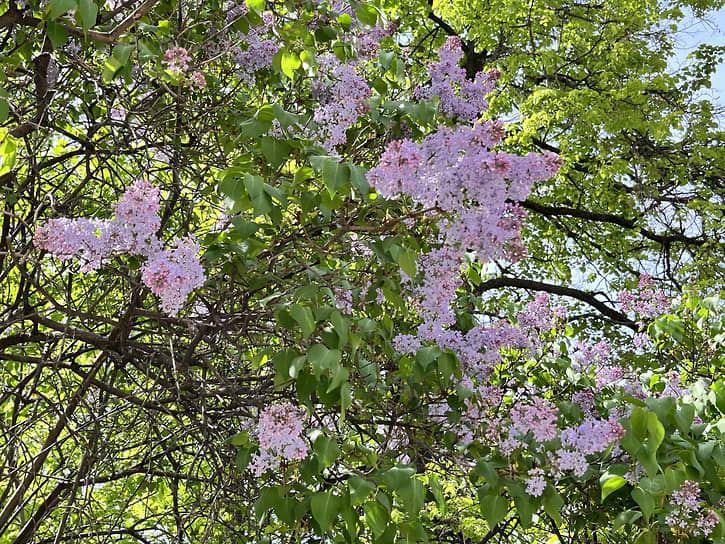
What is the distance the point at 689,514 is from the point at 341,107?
6.10 ft

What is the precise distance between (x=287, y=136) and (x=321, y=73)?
646 mm

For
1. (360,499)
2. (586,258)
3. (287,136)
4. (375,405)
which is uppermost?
(586,258)

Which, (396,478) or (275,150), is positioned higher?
(275,150)

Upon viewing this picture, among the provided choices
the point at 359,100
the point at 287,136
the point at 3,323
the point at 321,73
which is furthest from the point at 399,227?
the point at 3,323


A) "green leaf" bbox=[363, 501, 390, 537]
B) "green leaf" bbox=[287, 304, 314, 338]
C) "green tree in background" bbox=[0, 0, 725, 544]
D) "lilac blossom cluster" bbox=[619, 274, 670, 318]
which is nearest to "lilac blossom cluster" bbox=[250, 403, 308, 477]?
"green tree in background" bbox=[0, 0, 725, 544]

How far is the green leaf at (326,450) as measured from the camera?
2389 millimetres

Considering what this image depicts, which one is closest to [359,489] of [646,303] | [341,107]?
[341,107]

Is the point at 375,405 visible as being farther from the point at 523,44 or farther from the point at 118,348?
the point at 523,44

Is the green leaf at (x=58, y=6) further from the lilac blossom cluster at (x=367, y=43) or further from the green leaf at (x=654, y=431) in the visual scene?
the green leaf at (x=654, y=431)

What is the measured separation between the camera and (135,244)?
2.26m

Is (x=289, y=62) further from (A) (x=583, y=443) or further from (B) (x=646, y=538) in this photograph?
(B) (x=646, y=538)

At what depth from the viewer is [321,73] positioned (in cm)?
305

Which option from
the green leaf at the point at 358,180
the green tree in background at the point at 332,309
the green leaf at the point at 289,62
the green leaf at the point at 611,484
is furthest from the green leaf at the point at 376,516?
the green leaf at the point at 289,62

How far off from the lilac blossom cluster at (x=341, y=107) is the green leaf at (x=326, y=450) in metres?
0.97
